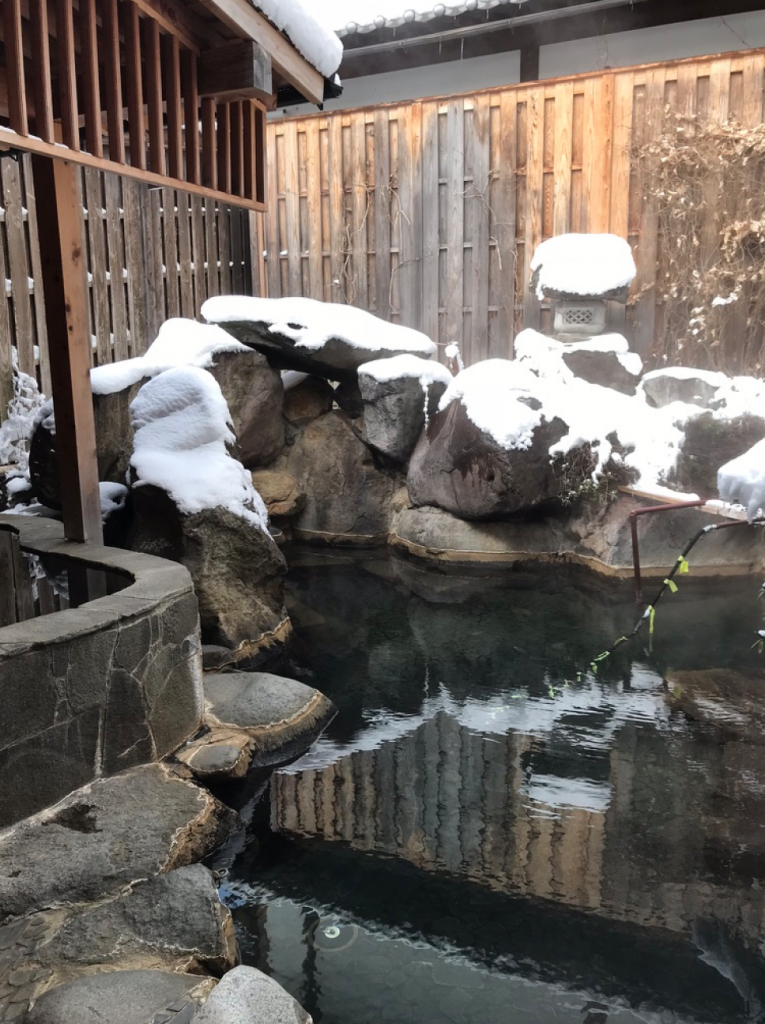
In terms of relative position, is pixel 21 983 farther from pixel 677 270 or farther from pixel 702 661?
pixel 677 270

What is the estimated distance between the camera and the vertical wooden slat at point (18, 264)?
284 inches

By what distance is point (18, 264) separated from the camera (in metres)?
7.35

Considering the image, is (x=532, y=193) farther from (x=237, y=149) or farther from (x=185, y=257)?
(x=237, y=149)

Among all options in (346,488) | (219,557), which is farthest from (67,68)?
(346,488)

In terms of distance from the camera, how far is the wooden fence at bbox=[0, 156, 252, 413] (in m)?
7.32

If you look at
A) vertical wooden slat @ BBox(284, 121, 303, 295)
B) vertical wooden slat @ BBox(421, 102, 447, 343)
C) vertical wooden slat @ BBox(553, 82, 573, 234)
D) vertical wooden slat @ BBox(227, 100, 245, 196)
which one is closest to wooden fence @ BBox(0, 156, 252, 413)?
vertical wooden slat @ BBox(284, 121, 303, 295)

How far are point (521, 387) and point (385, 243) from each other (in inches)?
110

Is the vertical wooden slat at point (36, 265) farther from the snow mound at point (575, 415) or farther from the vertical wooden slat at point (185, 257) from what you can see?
the snow mound at point (575, 415)

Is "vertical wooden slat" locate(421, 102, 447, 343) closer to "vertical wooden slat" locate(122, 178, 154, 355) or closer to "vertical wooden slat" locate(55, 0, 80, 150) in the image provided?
"vertical wooden slat" locate(122, 178, 154, 355)

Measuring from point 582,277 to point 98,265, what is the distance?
4449 mm

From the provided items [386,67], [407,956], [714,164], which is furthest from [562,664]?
[386,67]

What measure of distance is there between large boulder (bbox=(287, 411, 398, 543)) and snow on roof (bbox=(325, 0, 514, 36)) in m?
4.18

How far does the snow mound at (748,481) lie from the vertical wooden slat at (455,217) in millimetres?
5046

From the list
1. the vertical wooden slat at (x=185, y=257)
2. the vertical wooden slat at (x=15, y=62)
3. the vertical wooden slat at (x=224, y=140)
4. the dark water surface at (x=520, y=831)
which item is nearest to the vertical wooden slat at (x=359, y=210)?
the vertical wooden slat at (x=185, y=257)
